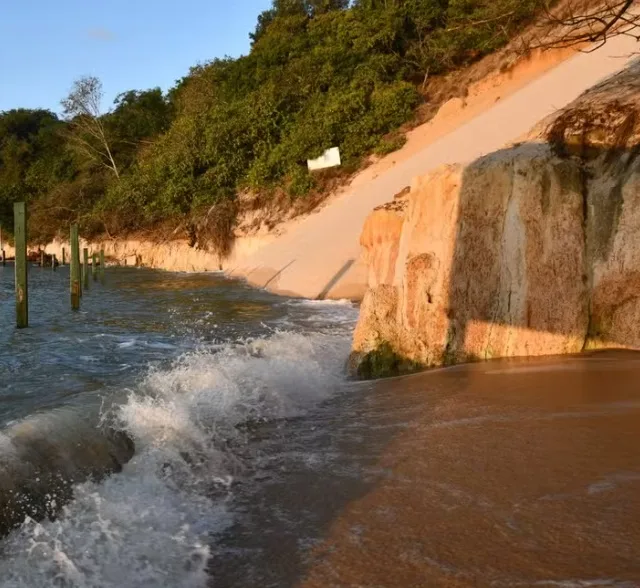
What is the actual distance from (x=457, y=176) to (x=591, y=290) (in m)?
1.83

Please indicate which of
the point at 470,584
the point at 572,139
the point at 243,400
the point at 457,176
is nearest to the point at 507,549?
the point at 470,584

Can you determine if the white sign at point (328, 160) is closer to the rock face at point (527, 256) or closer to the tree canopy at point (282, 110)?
the tree canopy at point (282, 110)

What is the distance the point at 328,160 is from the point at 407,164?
4404 millimetres

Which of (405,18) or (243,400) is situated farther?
(405,18)

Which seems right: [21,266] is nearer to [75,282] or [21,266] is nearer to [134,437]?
[75,282]

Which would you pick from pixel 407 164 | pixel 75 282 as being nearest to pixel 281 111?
pixel 407 164

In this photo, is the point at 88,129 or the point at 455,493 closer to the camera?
the point at 455,493

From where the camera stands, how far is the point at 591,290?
636 cm

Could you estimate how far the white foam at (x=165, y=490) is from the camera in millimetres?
3000

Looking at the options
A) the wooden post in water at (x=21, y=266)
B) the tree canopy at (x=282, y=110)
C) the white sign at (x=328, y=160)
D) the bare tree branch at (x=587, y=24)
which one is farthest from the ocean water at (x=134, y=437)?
the tree canopy at (x=282, y=110)

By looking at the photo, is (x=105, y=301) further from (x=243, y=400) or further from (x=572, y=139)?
(x=572, y=139)

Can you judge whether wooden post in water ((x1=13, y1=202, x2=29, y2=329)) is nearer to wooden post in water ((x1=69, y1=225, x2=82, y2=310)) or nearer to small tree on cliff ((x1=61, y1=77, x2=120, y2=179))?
wooden post in water ((x1=69, y1=225, x2=82, y2=310))

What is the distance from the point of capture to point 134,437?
4.85m

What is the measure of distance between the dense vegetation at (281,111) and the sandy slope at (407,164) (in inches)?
73.6
